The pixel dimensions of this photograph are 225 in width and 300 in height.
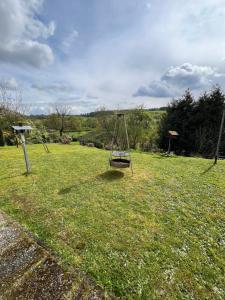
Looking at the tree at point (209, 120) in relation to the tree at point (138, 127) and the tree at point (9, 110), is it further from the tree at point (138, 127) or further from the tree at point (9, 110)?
the tree at point (9, 110)

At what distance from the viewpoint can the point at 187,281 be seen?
2178 mm

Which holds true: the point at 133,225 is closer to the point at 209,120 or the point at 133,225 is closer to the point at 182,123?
the point at 182,123

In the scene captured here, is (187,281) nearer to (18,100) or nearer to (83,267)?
(83,267)

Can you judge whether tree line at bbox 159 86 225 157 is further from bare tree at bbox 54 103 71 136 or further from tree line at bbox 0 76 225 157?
bare tree at bbox 54 103 71 136

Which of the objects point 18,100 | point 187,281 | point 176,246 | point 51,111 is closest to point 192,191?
point 176,246

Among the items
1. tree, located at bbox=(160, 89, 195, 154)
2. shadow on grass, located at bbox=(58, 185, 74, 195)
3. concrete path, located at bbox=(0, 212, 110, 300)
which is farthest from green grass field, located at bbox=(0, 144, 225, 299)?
tree, located at bbox=(160, 89, 195, 154)

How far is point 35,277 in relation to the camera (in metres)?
2.14

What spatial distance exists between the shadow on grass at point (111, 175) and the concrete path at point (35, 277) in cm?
327

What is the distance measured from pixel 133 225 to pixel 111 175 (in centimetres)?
288

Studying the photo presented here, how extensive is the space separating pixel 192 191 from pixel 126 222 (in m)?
2.48

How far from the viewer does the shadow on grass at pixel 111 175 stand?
5.74 meters

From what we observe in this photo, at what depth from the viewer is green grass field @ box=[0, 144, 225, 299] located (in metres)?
2.20

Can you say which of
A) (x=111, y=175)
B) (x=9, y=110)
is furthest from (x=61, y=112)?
(x=111, y=175)

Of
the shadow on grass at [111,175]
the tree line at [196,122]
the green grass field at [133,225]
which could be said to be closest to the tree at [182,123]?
the tree line at [196,122]
